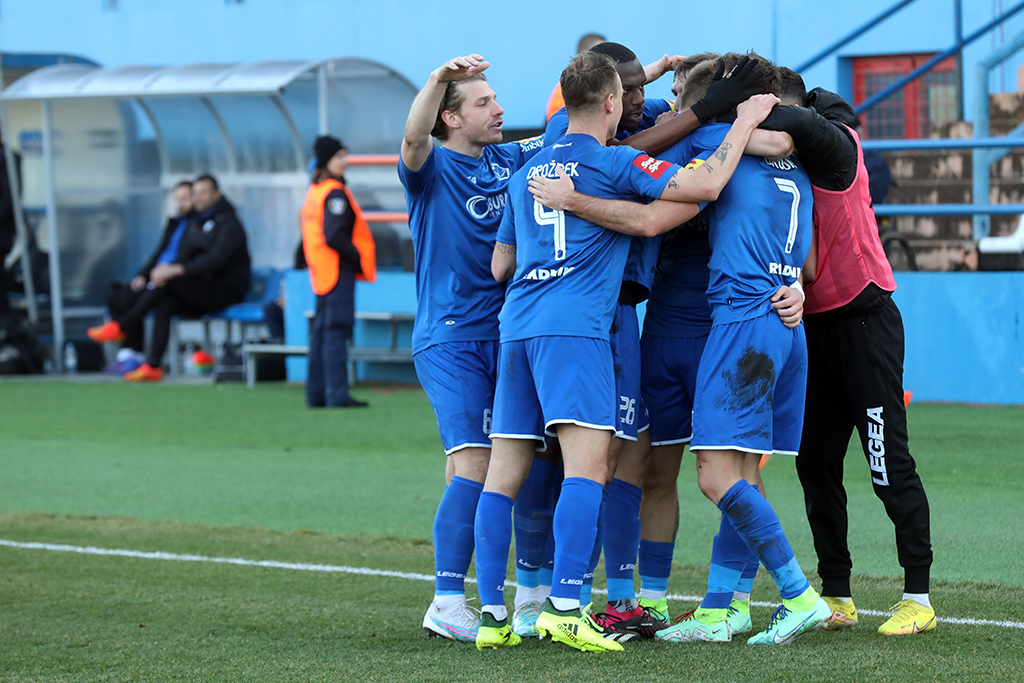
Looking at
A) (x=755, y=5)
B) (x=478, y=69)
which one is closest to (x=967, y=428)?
(x=478, y=69)

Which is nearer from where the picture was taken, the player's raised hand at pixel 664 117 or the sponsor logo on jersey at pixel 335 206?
the player's raised hand at pixel 664 117

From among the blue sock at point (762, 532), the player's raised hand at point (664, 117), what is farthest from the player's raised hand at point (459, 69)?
the blue sock at point (762, 532)

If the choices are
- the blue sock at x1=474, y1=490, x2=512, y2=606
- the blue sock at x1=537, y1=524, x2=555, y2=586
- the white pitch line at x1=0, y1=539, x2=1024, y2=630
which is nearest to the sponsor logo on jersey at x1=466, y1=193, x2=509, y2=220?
the blue sock at x1=474, y1=490, x2=512, y2=606

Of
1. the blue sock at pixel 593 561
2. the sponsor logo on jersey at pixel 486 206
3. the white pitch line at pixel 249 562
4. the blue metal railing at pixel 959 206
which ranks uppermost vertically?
the blue metal railing at pixel 959 206

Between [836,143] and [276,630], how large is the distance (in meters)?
2.65

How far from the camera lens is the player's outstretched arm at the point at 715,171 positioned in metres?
4.16

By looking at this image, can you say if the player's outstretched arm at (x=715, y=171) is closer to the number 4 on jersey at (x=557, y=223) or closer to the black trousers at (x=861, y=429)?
the number 4 on jersey at (x=557, y=223)

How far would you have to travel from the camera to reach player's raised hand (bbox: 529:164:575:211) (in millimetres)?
4227

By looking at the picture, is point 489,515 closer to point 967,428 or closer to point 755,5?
point 967,428

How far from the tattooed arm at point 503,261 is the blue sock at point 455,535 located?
73 cm

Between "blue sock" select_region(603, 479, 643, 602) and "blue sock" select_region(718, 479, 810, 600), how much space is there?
0.43 meters

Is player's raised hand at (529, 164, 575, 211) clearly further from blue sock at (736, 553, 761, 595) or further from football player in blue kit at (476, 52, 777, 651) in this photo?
blue sock at (736, 553, 761, 595)

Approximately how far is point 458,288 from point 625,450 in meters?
0.83

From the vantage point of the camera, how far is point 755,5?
17203 mm
